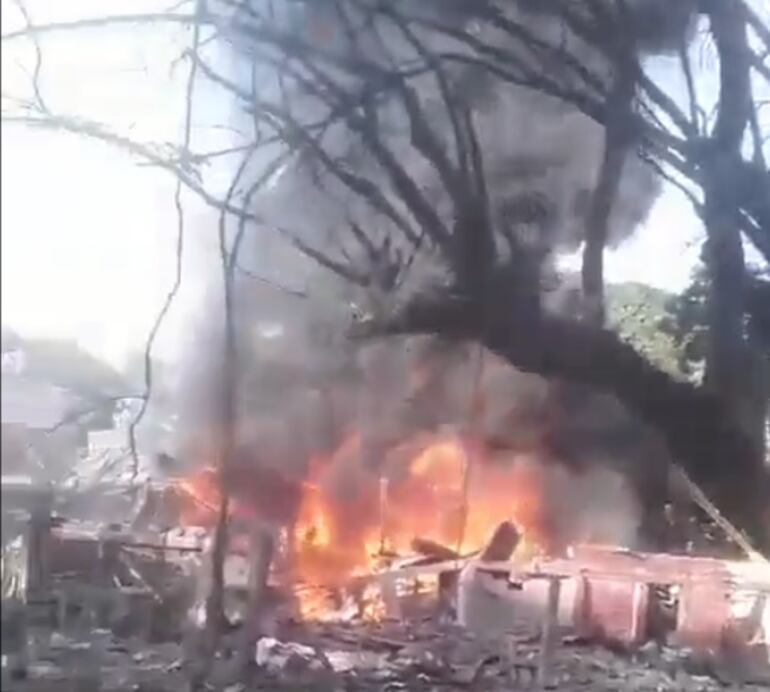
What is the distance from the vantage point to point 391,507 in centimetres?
136

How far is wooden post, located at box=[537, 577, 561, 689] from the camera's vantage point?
1.42 meters

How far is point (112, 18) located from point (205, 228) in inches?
8.8

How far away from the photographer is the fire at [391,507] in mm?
1332

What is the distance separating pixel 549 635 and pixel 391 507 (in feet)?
0.75

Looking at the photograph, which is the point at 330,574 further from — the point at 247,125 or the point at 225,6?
the point at 225,6

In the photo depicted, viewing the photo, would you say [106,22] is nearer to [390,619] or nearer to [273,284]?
[273,284]

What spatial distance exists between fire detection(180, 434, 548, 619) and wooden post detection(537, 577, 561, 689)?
5 centimetres

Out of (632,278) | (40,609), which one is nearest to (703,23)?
(632,278)

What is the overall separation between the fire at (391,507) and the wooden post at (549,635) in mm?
48

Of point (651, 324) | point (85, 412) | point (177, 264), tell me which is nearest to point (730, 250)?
point (651, 324)

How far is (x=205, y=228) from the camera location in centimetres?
131

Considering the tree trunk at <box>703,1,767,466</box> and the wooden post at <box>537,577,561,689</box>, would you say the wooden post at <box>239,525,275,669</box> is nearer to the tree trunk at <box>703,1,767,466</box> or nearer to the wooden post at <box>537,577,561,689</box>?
the wooden post at <box>537,577,561,689</box>

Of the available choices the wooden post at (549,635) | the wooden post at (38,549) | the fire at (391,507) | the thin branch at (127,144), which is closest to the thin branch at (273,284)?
the thin branch at (127,144)

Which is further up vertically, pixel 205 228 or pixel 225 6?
pixel 225 6
